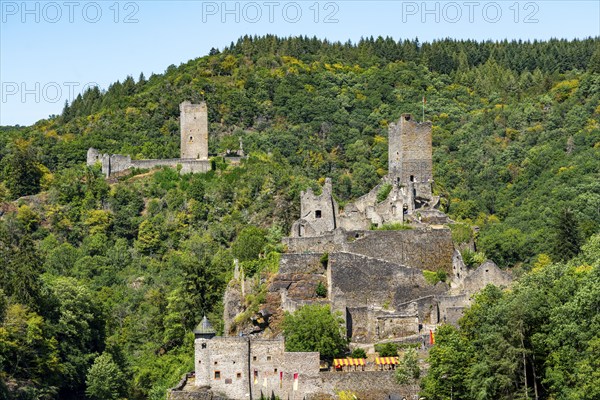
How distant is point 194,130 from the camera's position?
347ft

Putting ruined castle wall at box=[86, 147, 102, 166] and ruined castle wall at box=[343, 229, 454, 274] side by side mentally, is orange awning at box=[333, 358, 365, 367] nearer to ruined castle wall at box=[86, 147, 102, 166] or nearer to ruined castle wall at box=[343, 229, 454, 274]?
ruined castle wall at box=[343, 229, 454, 274]

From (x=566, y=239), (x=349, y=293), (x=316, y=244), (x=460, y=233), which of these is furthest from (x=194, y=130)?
(x=349, y=293)

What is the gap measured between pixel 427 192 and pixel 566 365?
85.9ft

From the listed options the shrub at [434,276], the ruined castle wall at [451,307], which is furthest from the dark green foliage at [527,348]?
the shrub at [434,276]

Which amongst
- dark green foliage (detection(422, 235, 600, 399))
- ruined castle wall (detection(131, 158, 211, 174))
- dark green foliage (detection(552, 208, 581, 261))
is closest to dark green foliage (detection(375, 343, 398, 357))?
dark green foliage (detection(422, 235, 600, 399))

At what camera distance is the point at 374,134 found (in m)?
136

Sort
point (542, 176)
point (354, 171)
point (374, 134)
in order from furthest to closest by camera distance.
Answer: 1. point (374, 134)
2. point (354, 171)
3. point (542, 176)

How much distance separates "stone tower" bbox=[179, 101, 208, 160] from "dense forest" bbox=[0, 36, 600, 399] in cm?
221

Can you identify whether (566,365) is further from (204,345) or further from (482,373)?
(204,345)

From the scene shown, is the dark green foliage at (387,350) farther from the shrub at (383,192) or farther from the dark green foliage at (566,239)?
the dark green foliage at (566,239)

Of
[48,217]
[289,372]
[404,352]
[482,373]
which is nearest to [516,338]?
[482,373]

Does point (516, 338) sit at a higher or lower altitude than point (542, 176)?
lower

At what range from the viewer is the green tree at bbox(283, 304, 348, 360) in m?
60.0

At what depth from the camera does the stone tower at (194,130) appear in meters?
106
